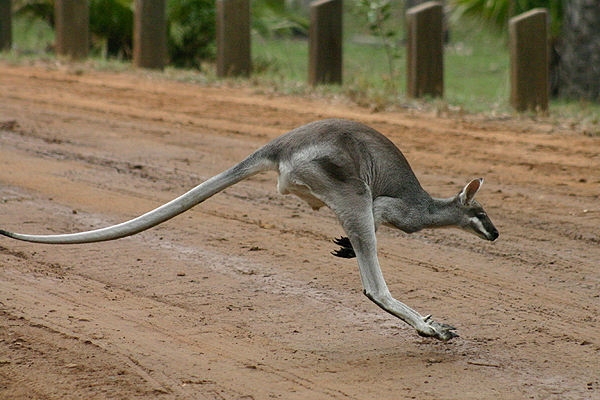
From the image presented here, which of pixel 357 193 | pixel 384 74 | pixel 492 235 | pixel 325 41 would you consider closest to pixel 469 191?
pixel 492 235

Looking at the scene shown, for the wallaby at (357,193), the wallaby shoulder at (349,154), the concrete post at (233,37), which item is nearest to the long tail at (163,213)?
the wallaby at (357,193)

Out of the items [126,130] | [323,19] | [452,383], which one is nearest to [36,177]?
[126,130]

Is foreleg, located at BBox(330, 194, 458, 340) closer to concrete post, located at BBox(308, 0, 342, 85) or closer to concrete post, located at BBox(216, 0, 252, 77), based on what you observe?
concrete post, located at BBox(308, 0, 342, 85)

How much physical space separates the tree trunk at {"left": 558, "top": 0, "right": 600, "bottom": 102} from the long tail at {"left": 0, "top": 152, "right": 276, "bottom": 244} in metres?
8.32

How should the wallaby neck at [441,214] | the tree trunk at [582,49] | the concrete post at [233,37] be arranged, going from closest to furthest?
the wallaby neck at [441,214], the tree trunk at [582,49], the concrete post at [233,37]

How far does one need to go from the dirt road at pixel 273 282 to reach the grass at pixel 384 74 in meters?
1.32

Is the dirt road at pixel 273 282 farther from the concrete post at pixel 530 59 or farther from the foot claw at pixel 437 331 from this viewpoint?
the concrete post at pixel 530 59

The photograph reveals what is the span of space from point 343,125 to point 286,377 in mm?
1337

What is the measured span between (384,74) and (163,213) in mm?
8714

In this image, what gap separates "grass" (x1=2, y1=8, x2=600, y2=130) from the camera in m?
9.95

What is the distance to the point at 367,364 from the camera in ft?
12.9

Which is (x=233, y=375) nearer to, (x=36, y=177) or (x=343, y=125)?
(x=343, y=125)

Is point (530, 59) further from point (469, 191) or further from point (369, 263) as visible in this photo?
point (369, 263)

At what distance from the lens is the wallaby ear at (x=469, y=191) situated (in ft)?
13.9
